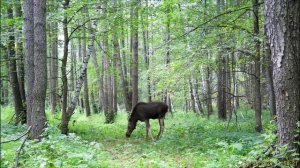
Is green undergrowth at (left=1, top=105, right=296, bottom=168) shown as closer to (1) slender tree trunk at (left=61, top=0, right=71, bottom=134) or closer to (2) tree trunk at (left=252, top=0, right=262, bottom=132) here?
(1) slender tree trunk at (left=61, top=0, right=71, bottom=134)

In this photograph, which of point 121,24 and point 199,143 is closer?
point 199,143

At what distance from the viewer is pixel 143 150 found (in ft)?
36.0

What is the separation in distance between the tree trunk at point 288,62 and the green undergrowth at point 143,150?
400 millimetres

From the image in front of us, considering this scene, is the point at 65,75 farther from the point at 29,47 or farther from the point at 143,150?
the point at 143,150

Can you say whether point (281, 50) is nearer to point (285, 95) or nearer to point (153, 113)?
point (285, 95)

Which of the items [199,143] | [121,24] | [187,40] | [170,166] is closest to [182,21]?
[187,40]

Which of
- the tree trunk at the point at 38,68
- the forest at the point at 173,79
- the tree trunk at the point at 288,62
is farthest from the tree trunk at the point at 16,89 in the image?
the tree trunk at the point at 288,62

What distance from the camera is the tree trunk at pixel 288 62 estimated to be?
222 inches

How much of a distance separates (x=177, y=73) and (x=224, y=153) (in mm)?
6720

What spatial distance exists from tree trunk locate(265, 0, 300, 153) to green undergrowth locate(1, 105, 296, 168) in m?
0.40

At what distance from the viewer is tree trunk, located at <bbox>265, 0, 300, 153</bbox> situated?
563cm

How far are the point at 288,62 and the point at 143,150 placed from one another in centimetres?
639

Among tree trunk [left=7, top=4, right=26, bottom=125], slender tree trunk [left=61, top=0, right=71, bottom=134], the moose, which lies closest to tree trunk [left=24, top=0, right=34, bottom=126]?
slender tree trunk [left=61, top=0, right=71, bottom=134]

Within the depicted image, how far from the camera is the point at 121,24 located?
13.1 m
